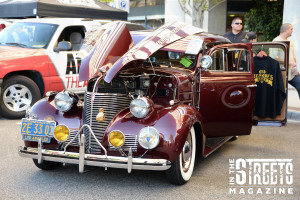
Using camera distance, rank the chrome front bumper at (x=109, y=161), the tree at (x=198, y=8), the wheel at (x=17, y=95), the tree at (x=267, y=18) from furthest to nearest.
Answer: the tree at (x=267, y=18) < the tree at (x=198, y=8) < the wheel at (x=17, y=95) < the chrome front bumper at (x=109, y=161)

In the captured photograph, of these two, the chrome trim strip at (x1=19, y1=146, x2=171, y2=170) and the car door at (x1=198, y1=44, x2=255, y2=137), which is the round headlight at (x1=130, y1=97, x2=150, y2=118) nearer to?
the chrome trim strip at (x1=19, y1=146, x2=171, y2=170)

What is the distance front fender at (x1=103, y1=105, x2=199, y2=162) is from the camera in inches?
158

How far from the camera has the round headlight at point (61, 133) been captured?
4.38 m

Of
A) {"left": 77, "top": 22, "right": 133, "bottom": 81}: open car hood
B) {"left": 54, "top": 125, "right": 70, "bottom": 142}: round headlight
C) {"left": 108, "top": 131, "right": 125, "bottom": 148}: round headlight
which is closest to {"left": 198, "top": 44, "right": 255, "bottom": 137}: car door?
A: {"left": 77, "top": 22, "right": 133, "bottom": 81}: open car hood

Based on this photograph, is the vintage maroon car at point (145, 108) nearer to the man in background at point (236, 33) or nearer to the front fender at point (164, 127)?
the front fender at point (164, 127)

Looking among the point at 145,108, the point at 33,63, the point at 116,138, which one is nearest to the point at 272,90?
the point at 145,108

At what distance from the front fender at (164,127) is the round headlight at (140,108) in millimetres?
60

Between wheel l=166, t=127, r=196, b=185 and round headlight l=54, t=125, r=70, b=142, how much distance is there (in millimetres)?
Answer: 1151

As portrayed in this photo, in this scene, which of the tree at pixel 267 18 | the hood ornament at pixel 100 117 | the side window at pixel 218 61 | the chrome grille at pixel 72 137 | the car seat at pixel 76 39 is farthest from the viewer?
the tree at pixel 267 18

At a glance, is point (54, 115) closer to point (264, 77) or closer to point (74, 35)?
point (264, 77)

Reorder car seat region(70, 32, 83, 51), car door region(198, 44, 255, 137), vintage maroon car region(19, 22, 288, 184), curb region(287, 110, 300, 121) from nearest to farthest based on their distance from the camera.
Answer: vintage maroon car region(19, 22, 288, 184) → car door region(198, 44, 255, 137) → curb region(287, 110, 300, 121) → car seat region(70, 32, 83, 51)

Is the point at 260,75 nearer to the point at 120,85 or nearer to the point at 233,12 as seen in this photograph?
the point at 120,85

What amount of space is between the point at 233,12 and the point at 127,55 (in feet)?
61.2

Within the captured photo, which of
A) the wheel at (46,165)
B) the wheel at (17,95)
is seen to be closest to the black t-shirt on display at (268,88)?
the wheel at (46,165)
